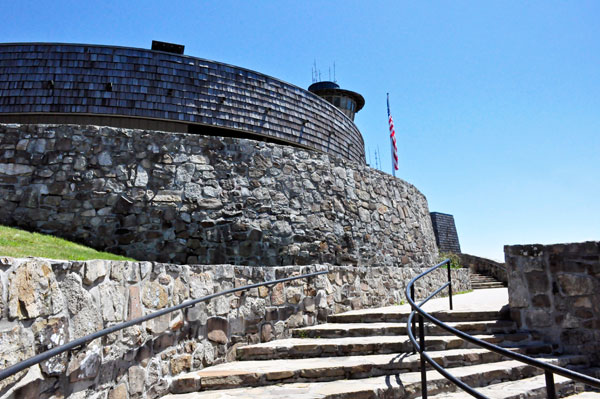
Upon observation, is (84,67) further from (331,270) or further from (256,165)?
(331,270)

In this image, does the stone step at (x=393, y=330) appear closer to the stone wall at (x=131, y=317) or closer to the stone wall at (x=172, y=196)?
the stone wall at (x=131, y=317)

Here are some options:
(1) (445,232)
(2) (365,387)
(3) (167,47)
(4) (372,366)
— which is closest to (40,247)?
(4) (372,366)

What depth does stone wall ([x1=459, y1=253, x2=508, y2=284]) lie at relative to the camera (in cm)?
1878

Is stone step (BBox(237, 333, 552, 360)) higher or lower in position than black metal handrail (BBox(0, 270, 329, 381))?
lower

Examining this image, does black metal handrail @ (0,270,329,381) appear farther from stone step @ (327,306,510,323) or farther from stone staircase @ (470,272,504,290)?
stone staircase @ (470,272,504,290)

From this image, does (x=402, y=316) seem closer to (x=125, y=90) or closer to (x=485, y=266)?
(x=125, y=90)

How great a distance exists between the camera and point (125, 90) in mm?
12727

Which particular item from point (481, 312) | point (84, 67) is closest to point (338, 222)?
point (481, 312)

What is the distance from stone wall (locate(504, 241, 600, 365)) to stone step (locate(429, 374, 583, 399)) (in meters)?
0.79

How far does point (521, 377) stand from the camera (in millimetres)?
4812

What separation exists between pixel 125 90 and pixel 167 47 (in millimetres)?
2707

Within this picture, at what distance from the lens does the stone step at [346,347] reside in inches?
198

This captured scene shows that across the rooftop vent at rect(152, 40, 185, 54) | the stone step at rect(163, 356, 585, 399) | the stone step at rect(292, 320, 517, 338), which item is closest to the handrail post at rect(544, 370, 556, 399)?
the stone step at rect(163, 356, 585, 399)

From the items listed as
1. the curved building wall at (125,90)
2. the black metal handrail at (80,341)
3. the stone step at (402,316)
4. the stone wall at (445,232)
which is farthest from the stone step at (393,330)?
the stone wall at (445,232)
